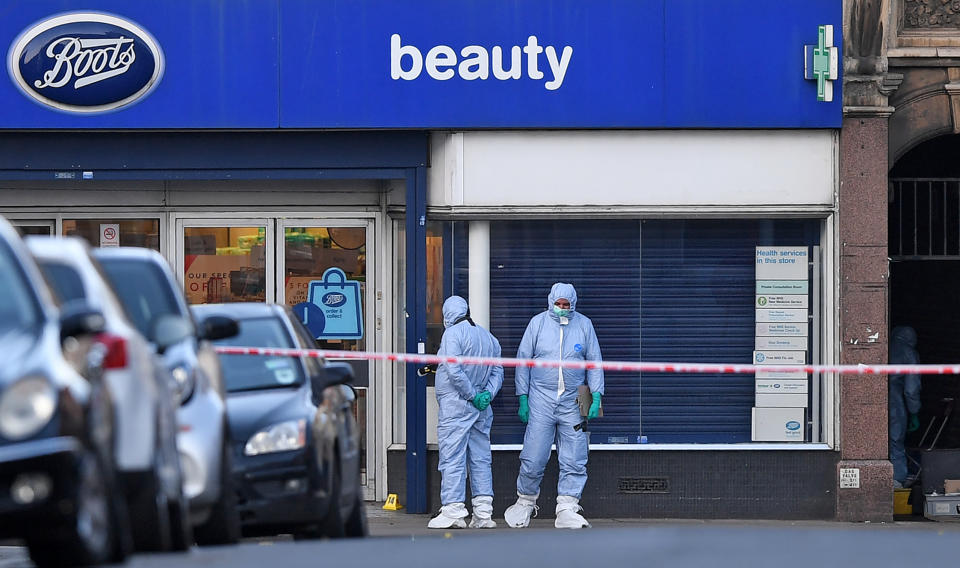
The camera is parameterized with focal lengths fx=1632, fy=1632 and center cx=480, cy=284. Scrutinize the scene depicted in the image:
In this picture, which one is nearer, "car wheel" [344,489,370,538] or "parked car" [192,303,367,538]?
"parked car" [192,303,367,538]

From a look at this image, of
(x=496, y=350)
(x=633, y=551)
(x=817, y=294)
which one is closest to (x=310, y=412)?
(x=633, y=551)

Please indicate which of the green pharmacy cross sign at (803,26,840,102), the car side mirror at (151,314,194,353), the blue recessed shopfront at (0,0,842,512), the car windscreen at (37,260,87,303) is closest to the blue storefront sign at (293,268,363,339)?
the blue recessed shopfront at (0,0,842,512)

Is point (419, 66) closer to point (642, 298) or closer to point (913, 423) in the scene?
point (642, 298)

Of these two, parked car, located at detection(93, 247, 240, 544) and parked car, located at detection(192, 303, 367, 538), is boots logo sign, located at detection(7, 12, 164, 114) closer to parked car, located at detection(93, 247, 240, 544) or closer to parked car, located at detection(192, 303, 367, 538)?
parked car, located at detection(192, 303, 367, 538)

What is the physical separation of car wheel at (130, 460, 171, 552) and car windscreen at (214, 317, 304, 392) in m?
3.00

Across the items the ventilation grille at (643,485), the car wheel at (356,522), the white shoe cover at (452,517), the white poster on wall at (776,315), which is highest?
the white poster on wall at (776,315)

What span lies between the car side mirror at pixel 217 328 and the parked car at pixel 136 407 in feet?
3.55

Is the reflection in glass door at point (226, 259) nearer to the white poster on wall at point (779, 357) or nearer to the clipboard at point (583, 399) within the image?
the clipboard at point (583, 399)

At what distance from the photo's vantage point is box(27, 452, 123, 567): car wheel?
5.14 metres

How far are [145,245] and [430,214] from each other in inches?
110

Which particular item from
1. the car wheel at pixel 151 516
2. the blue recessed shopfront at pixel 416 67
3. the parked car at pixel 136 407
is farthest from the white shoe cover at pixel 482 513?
the car wheel at pixel 151 516

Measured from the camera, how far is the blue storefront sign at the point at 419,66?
45.2 feet

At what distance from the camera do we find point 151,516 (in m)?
5.99

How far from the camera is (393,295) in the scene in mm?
14625
